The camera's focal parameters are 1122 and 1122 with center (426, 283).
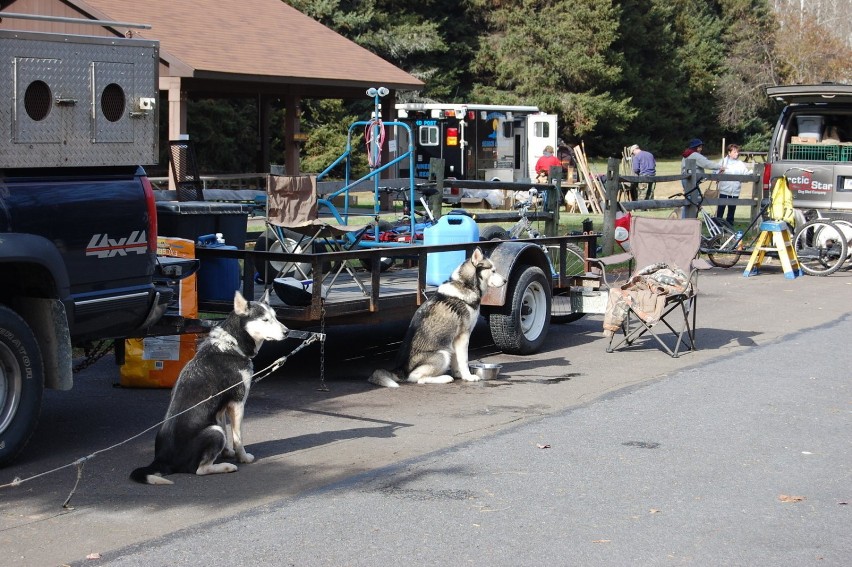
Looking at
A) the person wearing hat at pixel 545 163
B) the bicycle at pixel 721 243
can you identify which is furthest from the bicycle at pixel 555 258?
the person wearing hat at pixel 545 163

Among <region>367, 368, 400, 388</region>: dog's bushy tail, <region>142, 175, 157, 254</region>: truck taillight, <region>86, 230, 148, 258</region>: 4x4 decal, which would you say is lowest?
<region>367, 368, 400, 388</region>: dog's bushy tail

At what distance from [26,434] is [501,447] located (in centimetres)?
287

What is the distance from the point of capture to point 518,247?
10.5 meters

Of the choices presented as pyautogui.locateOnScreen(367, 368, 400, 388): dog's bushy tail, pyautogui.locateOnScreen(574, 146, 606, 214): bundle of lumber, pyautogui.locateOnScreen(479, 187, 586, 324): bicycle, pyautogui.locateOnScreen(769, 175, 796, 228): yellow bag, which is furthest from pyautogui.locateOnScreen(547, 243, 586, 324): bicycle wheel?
pyautogui.locateOnScreen(574, 146, 606, 214): bundle of lumber

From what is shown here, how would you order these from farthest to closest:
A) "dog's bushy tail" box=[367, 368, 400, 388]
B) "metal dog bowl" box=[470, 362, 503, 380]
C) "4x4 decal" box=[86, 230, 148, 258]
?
1. "metal dog bowl" box=[470, 362, 503, 380]
2. "dog's bushy tail" box=[367, 368, 400, 388]
3. "4x4 decal" box=[86, 230, 148, 258]

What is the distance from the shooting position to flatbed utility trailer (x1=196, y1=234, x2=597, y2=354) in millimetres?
8633

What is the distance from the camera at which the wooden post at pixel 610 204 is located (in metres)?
17.6

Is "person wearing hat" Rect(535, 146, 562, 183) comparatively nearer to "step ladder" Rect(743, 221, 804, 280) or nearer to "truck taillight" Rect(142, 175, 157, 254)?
"step ladder" Rect(743, 221, 804, 280)

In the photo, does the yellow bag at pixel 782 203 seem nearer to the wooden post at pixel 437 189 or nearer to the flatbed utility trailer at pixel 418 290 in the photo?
the wooden post at pixel 437 189

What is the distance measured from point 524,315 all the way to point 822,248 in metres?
8.39

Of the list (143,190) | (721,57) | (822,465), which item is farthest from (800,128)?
(721,57)

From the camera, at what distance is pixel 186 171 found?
13.1 m

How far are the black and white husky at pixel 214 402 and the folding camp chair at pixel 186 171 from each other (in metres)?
6.34

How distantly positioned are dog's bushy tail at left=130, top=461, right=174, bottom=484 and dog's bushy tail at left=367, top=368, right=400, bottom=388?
9.93ft
